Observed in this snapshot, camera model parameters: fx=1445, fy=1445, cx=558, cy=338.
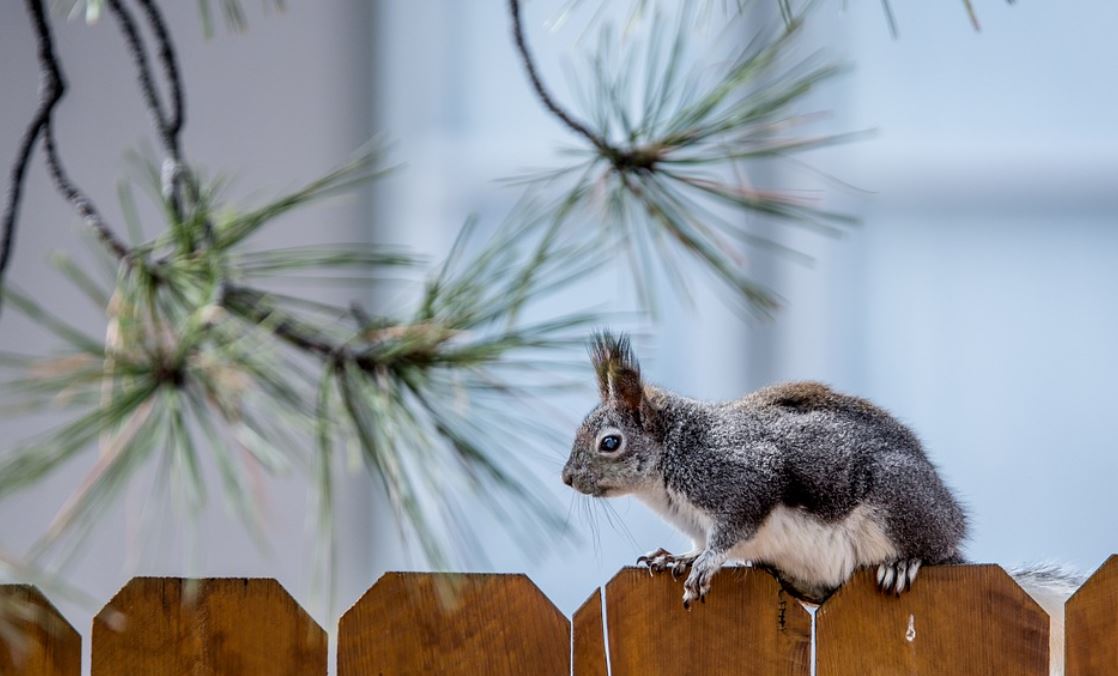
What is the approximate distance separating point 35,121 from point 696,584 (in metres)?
0.75

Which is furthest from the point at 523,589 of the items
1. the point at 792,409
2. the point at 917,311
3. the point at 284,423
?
the point at 917,311

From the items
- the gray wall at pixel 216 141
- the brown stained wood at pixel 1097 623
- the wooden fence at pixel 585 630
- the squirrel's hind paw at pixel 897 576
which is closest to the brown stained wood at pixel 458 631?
the wooden fence at pixel 585 630

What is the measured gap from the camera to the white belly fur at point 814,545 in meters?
1.42

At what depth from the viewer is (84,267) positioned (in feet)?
8.89

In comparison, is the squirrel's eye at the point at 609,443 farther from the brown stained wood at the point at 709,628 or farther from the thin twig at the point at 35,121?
the thin twig at the point at 35,121

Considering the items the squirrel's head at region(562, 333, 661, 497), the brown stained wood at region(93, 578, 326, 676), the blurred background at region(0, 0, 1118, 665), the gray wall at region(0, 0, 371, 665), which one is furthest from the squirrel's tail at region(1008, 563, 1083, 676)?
the gray wall at region(0, 0, 371, 665)

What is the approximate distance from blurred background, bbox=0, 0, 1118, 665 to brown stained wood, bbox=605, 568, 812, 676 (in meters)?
0.94

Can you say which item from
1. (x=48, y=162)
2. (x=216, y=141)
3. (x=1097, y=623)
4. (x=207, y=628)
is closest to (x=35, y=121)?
(x=48, y=162)

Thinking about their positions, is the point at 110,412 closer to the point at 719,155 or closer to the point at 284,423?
the point at 284,423

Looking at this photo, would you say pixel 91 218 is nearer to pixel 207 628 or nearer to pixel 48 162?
pixel 48 162

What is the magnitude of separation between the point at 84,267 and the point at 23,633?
1.41 metres

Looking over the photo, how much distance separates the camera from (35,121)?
0.92 meters

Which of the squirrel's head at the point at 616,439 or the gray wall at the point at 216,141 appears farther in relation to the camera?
the gray wall at the point at 216,141

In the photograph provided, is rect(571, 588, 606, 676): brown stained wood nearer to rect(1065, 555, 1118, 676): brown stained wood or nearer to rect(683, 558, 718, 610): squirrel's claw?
rect(683, 558, 718, 610): squirrel's claw
